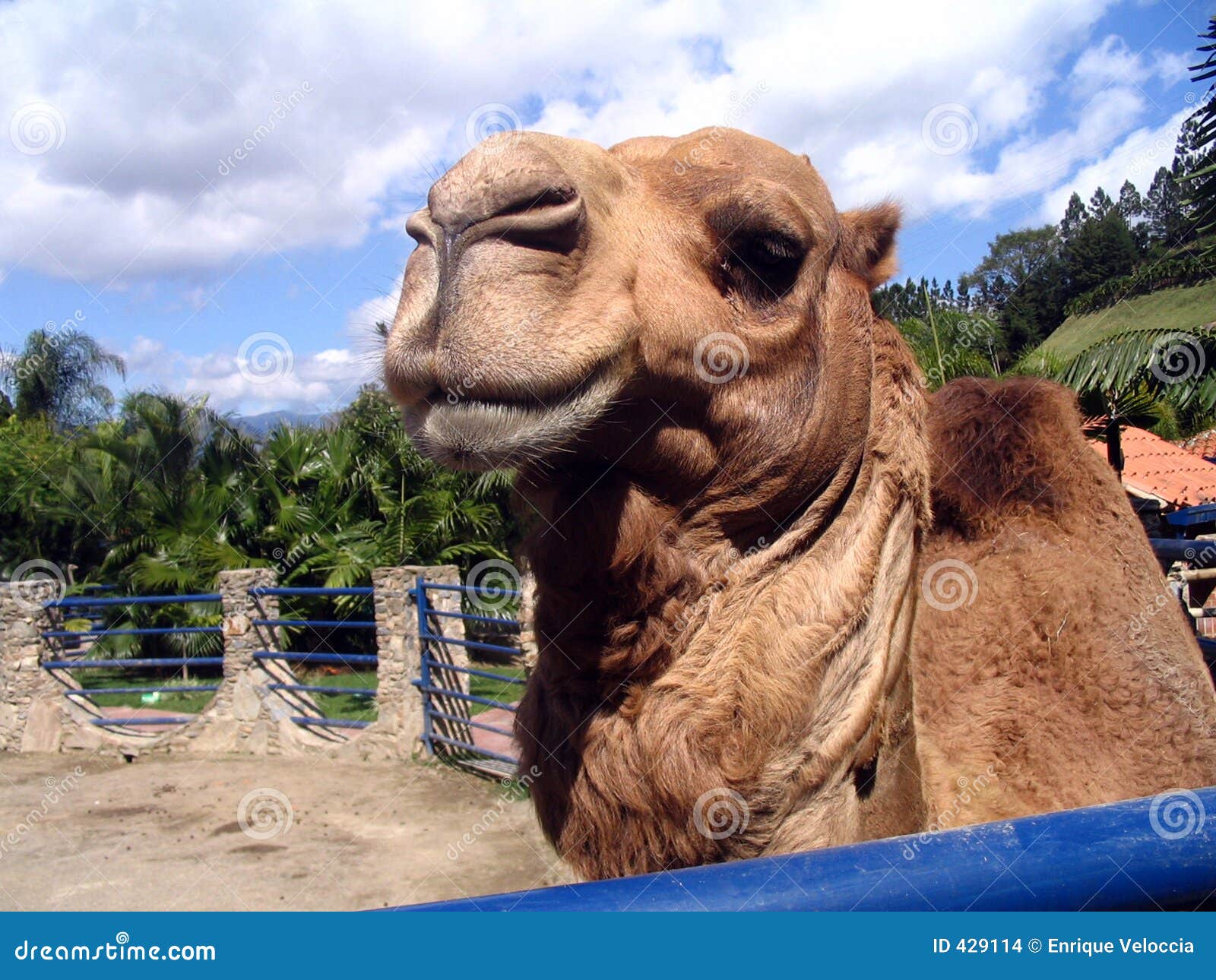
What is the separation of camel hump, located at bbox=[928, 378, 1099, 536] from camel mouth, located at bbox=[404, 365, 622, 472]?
5.97 ft

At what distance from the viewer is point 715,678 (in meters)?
1.96

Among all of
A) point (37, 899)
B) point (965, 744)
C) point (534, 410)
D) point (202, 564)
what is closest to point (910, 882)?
point (534, 410)

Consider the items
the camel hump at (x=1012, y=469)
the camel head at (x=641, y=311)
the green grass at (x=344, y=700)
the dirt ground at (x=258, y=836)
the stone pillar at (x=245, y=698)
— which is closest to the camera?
the camel head at (x=641, y=311)

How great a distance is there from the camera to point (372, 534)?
15.0 m

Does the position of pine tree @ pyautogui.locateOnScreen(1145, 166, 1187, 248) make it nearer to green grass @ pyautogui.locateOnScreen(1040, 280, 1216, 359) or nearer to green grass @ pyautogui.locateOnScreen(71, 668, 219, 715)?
green grass @ pyautogui.locateOnScreen(1040, 280, 1216, 359)

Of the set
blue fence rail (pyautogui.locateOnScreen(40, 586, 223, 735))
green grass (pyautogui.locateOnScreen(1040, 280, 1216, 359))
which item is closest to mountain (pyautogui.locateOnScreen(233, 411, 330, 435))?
blue fence rail (pyautogui.locateOnScreen(40, 586, 223, 735))

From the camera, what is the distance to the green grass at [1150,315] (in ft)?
32.2

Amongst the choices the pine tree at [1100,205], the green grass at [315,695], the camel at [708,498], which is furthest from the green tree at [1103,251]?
the camel at [708,498]

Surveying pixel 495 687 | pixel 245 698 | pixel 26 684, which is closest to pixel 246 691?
pixel 245 698

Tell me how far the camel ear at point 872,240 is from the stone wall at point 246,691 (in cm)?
871

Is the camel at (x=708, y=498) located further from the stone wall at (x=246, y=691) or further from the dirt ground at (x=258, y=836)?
the stone wall at (x=246, y=691)

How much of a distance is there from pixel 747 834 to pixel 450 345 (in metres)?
1.17

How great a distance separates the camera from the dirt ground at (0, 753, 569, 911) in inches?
293

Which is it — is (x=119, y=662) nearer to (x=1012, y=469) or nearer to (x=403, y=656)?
(x=403, y=656)
